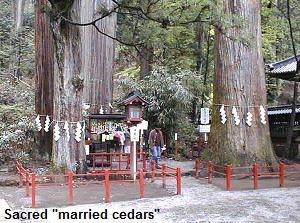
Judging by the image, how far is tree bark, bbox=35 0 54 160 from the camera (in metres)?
14.7

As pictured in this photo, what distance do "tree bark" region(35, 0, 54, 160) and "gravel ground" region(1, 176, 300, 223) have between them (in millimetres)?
6524

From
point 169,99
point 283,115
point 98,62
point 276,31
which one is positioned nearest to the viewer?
point 169,99

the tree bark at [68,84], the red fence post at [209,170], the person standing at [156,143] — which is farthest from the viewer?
the person standing at [156,143]

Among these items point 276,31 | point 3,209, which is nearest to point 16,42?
point 276,31

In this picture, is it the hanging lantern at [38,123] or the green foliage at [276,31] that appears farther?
the green foliage at [276,31]

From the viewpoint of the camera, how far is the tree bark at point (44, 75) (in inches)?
579

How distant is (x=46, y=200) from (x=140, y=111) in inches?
166

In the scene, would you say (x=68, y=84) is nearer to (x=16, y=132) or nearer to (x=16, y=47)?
(x=16, y=132)

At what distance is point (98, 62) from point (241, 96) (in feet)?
27.9

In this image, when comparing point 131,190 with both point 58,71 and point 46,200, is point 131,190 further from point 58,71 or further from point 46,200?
point 58,71

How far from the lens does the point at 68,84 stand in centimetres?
1132

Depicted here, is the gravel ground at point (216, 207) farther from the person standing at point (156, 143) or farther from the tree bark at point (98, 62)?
the tree bark at point (98, 62)

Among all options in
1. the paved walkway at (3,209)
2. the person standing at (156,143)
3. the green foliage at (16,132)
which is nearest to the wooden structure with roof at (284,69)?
the person standing at (156,143)

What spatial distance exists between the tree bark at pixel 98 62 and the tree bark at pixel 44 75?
358cm
